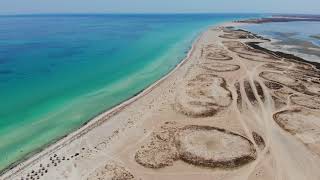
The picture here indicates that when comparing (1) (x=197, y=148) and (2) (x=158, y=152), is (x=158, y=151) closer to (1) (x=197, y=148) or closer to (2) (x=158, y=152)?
(2) (x=158, y=152)

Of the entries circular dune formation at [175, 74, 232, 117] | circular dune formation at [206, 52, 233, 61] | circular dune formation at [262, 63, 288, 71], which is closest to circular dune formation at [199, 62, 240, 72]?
circular dune formation at [206, 52, 233, 61]

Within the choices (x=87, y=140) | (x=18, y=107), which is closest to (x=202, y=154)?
(x=87, y=140)

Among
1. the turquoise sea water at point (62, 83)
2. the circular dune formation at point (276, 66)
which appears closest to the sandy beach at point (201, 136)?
the turquoise sea water at point (62, 83)

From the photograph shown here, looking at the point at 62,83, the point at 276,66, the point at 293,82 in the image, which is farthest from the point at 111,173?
the point at 276,66

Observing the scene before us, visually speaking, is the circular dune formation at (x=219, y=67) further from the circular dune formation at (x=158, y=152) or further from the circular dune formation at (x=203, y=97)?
the circular dune formation at (x=158, y=152)

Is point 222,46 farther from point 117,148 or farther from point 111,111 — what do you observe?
point 117,148

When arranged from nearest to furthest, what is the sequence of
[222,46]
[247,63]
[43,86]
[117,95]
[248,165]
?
[248,165] < [117,95] < [43,86] < [247,63] < [222,46]

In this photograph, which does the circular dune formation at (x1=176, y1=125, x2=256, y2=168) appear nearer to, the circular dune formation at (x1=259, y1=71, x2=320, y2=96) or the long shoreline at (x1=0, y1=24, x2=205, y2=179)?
the long shoreline at (x1=0, y1=24, x2=205, y2=179)
